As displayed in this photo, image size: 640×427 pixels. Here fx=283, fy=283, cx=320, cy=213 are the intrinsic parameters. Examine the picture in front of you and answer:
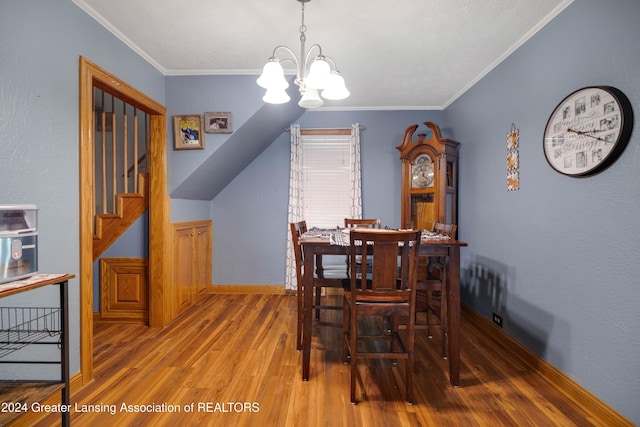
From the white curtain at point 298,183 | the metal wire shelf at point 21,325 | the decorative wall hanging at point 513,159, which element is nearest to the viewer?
the metal wire shelf at point 21,325

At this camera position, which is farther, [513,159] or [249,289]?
[249,289]

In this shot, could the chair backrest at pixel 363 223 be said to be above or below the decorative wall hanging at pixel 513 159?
below

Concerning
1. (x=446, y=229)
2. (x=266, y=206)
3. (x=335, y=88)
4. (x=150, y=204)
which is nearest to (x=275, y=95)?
(x=335, y=88)

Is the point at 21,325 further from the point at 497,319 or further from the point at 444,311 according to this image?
the point at 497,319

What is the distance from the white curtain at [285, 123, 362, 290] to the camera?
369 cm

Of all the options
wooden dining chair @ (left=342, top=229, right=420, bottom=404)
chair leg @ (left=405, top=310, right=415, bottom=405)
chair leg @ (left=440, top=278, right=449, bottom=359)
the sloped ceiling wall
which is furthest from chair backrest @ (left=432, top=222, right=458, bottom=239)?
the sloped ceiling wall

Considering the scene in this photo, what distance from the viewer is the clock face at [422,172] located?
3.26 m

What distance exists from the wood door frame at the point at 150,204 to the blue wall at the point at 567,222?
3.11 meters

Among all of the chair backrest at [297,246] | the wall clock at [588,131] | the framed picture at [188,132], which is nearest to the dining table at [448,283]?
the chair backrest at [297,246]

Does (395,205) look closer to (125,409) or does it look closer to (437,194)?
(437,194)

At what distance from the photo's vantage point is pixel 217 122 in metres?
2.84

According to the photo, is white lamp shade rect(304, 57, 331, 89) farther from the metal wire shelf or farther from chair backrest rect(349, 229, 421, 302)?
the metal wire shelf

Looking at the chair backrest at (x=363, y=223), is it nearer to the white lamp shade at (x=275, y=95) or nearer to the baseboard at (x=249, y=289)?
the baseboard at (x=249, y=289)

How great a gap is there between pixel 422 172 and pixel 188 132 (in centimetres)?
259
